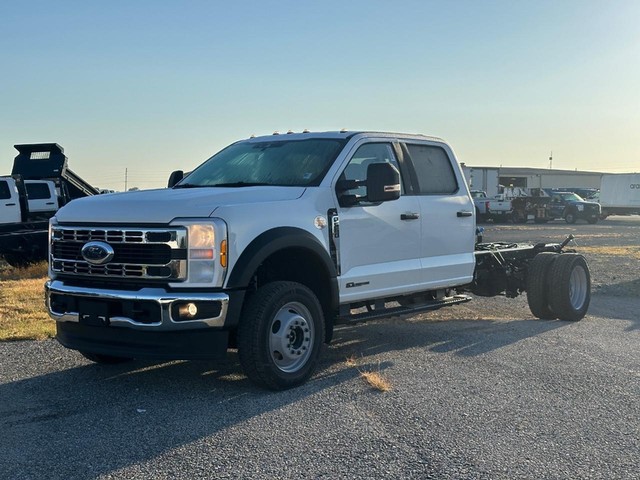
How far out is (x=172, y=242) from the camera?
531cm

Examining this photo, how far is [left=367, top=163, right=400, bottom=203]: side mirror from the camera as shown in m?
6.40

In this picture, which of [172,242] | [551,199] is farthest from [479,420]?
[551,199]

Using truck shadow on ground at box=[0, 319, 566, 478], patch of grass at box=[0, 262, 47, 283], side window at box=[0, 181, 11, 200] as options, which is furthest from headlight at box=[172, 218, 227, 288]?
side window at box=[0, 181, 11, 200]

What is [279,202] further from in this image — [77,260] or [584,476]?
[584,476]

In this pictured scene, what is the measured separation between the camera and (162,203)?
550cm

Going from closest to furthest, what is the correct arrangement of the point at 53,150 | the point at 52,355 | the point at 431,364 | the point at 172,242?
the point at 172,242 → the point at 431,364 → the point at 52,355 → the point at 53,150

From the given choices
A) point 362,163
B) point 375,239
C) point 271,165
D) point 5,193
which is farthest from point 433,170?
point 5,193

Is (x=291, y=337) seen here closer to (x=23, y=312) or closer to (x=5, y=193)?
(x=23, y=312)

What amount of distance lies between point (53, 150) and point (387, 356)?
1642 centimetres

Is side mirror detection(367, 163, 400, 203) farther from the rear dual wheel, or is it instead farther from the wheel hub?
the rear dual wheel

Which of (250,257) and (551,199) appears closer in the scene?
(250,257)

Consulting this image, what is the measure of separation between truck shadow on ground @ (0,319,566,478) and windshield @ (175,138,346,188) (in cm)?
169

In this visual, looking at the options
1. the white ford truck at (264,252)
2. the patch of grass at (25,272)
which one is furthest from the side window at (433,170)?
the patch of grass at (25,272)

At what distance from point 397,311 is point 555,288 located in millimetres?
3098
